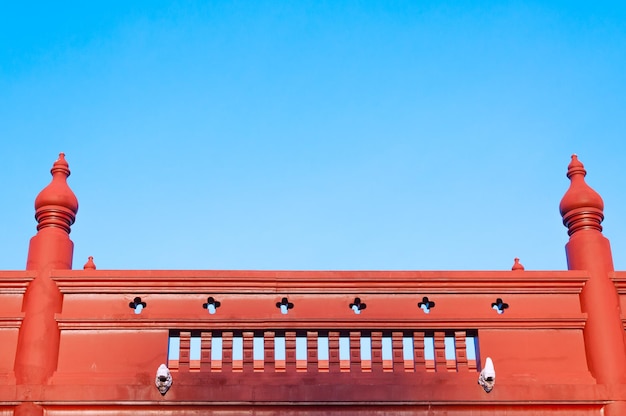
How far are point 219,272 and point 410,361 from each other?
2.27 metres

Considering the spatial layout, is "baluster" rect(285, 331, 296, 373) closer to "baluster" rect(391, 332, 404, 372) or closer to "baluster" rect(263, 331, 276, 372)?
"baluster" rect(263, 331, 276, 372)

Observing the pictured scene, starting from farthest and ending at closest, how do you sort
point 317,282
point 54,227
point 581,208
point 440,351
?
point 581,208 → point 54,227 → point 317,282 → point 440,351

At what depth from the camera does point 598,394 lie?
33.3 feet

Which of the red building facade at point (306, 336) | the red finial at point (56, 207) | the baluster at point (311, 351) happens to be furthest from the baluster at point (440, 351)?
the red finial at point (56, 207)

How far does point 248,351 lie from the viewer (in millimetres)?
10391

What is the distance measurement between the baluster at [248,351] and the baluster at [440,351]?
6.15ft

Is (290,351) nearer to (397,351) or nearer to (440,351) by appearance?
(397,351)

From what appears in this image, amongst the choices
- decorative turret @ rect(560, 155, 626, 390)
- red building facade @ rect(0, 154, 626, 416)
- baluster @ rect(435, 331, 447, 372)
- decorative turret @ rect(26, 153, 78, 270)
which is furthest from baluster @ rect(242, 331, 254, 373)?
decorative turret @ rect(560, 155, 626, 390)

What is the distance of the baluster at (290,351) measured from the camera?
10.3 m


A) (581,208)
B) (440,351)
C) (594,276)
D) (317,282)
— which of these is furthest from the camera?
(581,208)

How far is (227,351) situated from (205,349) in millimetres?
224

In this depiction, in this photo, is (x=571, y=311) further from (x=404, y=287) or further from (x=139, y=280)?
(x=139, y=280)

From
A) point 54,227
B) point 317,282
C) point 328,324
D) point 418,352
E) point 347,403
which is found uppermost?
point 54,227

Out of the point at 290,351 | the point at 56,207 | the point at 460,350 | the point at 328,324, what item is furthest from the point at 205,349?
the point at 460,350
